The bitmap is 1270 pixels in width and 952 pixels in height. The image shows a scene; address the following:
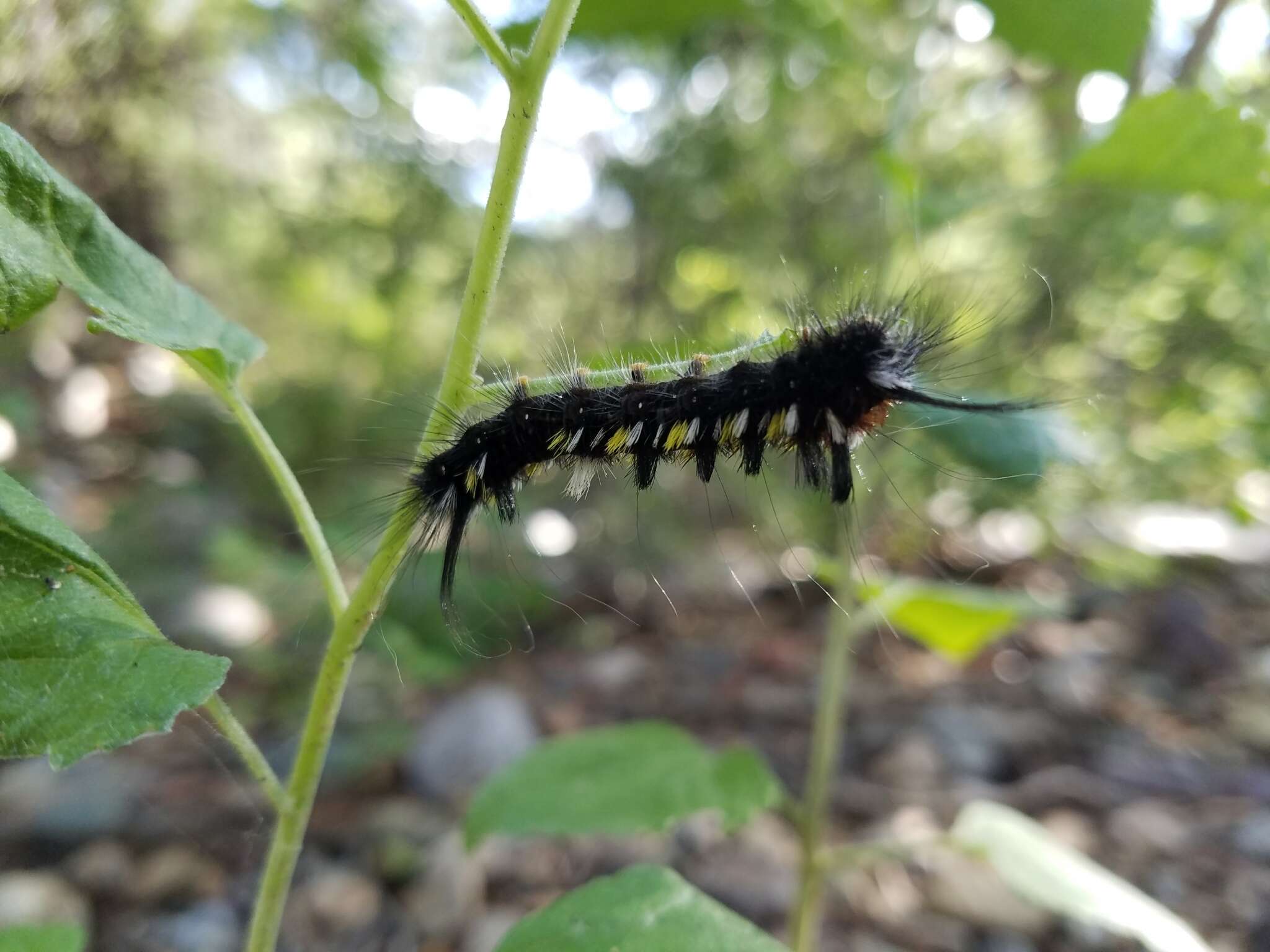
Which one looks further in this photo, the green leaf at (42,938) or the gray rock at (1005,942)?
the gray rock at (1005,942)

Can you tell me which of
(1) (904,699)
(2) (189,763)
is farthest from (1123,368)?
(2) (189,763)

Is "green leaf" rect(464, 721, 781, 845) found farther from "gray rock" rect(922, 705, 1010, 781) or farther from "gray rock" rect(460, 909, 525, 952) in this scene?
"gray rock" rect(922, 705, 1010, 781)

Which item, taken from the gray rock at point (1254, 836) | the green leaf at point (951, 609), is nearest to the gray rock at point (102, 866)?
the green leaf at point (951, 609)

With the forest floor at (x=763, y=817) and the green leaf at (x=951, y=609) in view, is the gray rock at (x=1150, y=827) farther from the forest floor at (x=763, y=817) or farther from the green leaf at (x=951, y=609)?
the green leaf at (x=951, y=609)

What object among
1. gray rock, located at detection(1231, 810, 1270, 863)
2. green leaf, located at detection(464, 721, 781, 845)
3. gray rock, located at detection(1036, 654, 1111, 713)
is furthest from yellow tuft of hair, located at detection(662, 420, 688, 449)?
gray rock, located at detection(1036, 654, 1111, 713)

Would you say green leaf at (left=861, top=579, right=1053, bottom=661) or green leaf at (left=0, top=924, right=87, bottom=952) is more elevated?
green leaf at (left=861, top=579, right=1053, bottom=661)

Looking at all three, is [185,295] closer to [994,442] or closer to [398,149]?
[994,442]
